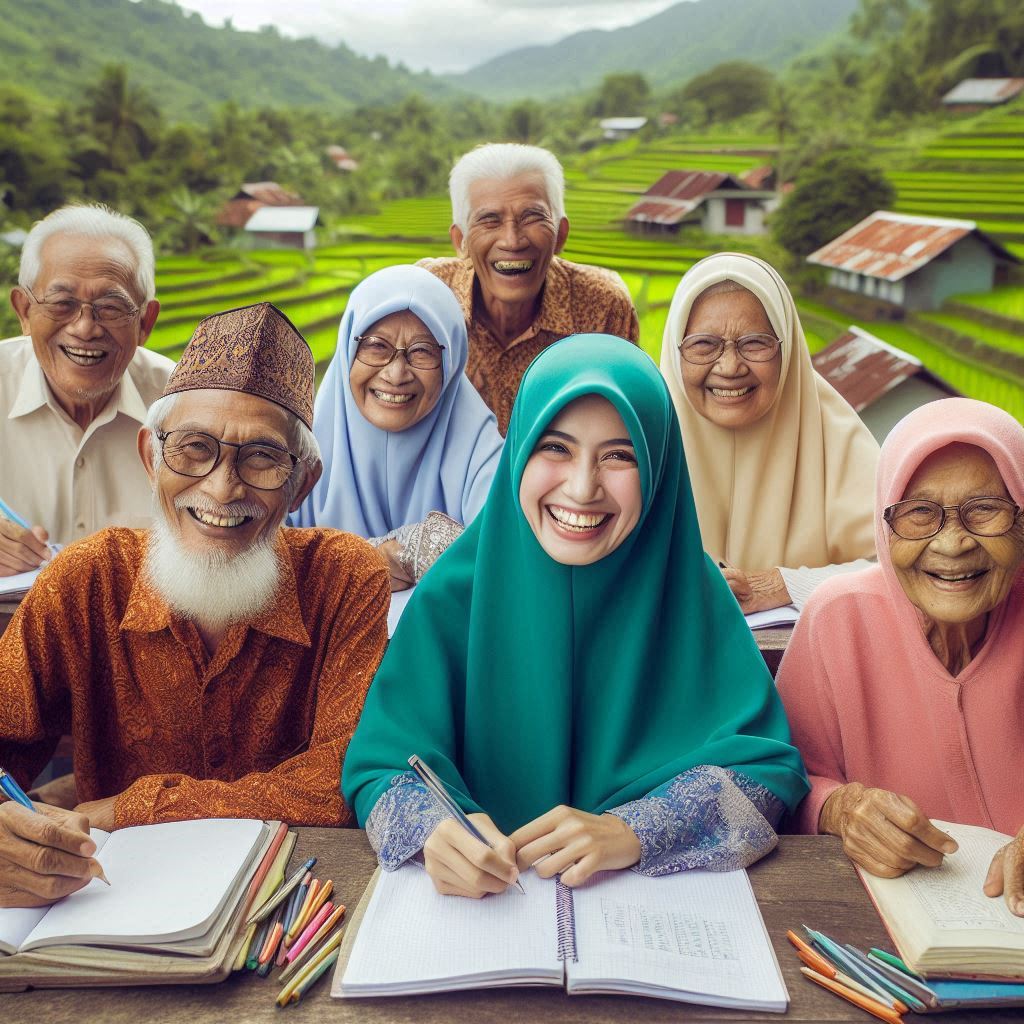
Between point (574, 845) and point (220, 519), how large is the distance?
0.98 m

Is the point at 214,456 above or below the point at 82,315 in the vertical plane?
below

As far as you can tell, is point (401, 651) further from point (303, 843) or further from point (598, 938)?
point (598, 938)

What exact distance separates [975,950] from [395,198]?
6488mm

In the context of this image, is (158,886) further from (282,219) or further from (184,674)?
(282,219)

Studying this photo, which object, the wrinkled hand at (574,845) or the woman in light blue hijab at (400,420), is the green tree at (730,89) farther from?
the wrinkled hand at (574,845)

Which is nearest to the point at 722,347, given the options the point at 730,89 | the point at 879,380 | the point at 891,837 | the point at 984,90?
the point at 891,837

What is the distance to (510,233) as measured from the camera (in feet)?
12.7

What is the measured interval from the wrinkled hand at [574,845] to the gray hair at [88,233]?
2.48 m

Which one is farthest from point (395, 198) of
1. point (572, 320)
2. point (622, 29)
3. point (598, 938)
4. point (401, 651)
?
point (598, 938)

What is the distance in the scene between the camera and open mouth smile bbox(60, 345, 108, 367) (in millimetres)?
3236

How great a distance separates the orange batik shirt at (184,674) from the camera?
1938 mm

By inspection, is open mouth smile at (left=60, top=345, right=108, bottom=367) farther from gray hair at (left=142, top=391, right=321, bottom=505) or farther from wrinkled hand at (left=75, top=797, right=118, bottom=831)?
wrinkled hand at (left=75, top=797, right=118, bottom=831)

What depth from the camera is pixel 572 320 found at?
4.16m

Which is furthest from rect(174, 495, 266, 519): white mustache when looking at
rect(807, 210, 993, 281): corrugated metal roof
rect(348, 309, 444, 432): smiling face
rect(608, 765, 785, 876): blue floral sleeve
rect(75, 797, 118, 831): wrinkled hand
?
rect(807, 210, 993, 281): corrugated metal roof
